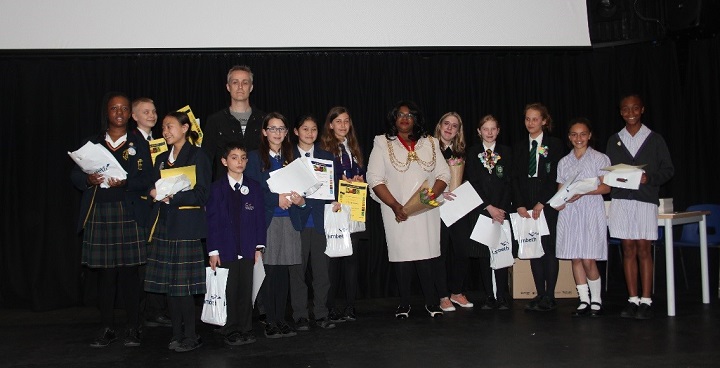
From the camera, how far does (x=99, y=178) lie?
4.05 m

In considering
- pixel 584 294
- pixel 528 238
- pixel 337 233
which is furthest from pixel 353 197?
pixel 584 294

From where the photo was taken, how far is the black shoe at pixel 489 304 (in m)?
5.22

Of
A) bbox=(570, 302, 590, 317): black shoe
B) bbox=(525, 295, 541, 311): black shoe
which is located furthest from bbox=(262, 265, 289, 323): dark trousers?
bbox=(570, 302, 590, 317): black shoe

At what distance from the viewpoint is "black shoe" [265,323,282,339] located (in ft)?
14.3

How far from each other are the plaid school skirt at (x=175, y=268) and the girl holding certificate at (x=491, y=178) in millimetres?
2193

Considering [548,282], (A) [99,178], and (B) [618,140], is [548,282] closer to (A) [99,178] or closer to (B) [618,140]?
(B) [618,140]

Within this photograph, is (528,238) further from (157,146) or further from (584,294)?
(157,146)

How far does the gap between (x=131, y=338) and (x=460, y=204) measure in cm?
251

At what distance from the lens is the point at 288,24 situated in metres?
5.78

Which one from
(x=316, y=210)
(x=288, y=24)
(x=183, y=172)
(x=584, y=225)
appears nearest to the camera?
(x=183, y=172)

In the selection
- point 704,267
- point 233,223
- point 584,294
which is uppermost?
point 233,223

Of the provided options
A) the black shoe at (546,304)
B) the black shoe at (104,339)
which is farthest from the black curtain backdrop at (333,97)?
the black shoe at (104,339)

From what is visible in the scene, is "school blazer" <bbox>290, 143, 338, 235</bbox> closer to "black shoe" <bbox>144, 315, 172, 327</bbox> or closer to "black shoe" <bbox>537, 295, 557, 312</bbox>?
"black shoe" <bbox>144, 315, 172, 327</bbox>

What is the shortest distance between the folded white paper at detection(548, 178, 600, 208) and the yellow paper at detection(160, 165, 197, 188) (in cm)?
252
